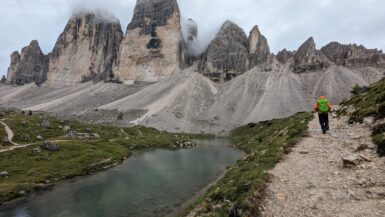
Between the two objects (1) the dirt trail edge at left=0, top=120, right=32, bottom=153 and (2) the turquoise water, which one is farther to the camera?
(1) the dirt trail edge at left=0, top=120, right=32, bottom=153

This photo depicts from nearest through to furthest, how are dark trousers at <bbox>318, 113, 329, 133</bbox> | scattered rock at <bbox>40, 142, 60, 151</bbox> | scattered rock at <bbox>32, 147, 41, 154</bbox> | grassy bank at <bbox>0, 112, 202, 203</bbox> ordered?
dark trousers at <bbox>318, 113, 329, 133</bbox>
grassy bank at <bbox>0, 112, 202, 203</bbox>
scattered rock at <bbox>32, 147, 41, 154</bbox>
scattered rock at <bbox>40, 142, 60, 151</bbox>

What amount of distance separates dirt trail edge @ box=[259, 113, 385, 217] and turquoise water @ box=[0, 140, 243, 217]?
1824cm

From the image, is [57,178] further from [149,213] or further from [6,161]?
[149,213]

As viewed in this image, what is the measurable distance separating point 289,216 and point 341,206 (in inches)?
99.1

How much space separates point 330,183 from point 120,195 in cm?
3274

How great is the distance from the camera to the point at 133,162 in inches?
3054

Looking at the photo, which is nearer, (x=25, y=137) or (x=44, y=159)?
(x=44, y=159)

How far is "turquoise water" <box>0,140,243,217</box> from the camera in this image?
119 ft

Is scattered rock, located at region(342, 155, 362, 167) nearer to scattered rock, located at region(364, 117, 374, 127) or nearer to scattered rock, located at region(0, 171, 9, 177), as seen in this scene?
scattered rock, located at region(364, 117, 374, 127)

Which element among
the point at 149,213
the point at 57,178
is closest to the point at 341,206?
the point at 149,213

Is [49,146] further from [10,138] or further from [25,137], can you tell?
[10,138]

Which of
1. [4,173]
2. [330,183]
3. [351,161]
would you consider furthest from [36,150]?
[351,161]

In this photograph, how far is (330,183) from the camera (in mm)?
17609

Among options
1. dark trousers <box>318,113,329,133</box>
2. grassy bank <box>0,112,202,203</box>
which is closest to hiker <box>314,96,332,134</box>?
dark trousers <box>318,113,329,133</box>
